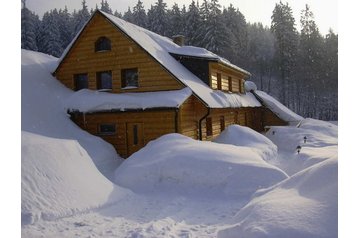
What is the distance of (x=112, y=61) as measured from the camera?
14.9 m

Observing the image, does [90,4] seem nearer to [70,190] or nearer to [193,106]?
[70,190]

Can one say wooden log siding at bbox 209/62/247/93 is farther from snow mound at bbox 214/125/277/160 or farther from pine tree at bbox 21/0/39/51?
pine tree at bbox 21/0/39/51

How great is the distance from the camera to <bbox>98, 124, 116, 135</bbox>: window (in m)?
14.2

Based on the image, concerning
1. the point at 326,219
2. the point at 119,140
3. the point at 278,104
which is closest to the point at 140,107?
the point at 119,140

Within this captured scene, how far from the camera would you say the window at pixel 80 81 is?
15656 millimetres

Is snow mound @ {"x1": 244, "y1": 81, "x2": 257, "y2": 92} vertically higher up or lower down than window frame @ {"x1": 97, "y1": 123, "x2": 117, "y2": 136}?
higher up

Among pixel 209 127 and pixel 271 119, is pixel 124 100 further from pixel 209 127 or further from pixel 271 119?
pixel 271 119

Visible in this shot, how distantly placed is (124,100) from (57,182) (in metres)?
6.76

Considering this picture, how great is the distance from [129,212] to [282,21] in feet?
18.3

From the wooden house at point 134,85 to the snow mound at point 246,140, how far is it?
94cm

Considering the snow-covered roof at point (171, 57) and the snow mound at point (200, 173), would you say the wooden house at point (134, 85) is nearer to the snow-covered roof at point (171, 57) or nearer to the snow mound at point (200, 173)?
the snow-covered roof at point (171, 57)

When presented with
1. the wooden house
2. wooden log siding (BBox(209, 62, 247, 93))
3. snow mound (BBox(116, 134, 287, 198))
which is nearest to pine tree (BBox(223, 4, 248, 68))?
wooden log siding (BBox(209, 62, 247, 93))

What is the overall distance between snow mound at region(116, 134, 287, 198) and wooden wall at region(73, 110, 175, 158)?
2758mm

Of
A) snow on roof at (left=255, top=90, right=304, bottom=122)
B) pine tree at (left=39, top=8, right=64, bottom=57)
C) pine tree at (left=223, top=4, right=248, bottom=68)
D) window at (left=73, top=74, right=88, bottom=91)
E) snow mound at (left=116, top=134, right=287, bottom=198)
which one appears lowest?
snow mound at (left=116, top=134, right=287, bottom=198)
